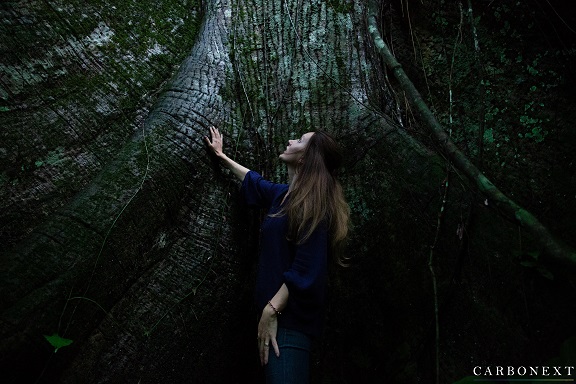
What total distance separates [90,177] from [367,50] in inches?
68.3

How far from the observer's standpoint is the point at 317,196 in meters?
2.13

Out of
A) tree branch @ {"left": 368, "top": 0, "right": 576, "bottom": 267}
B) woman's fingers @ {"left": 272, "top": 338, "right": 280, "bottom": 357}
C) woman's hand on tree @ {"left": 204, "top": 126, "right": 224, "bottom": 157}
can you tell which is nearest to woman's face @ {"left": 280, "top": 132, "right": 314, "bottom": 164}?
woman's hand on tree @ {"left": 204, "top": 126, "right": 224, "bottom": 157}

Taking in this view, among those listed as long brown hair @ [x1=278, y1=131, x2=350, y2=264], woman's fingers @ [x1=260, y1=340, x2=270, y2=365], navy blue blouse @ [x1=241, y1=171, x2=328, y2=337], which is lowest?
woman's fingers @ [x1=260, y1=340, x2=270, y2=365]

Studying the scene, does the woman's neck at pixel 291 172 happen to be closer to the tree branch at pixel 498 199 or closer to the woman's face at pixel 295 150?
the woman's face at pixel 295 150

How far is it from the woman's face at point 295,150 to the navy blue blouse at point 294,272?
0.16 m

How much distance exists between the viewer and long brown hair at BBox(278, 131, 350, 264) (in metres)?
2.08

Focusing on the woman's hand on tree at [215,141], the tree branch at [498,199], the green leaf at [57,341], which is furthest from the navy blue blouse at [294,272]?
the green leaf at [57,341]

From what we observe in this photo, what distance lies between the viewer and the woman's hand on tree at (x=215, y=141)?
243 cm

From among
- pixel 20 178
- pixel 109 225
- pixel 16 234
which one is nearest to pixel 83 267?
pixel 109 225

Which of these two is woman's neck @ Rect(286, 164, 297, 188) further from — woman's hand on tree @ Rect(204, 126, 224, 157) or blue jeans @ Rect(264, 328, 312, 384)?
blue jeans @ Rect(264, 328, 312, 384)

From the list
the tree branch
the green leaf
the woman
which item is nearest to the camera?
the tree branch

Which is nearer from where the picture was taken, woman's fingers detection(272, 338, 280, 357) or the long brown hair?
woman's fingers detection(272, 338, 280, 357)

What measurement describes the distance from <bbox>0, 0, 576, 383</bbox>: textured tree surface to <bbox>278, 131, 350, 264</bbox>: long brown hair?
260mm

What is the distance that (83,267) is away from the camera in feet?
6.70
